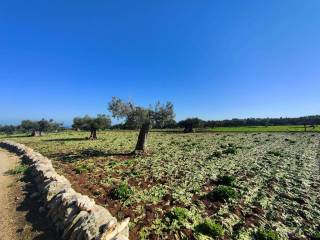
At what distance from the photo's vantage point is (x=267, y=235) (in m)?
9.70

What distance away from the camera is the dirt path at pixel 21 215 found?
10.5m

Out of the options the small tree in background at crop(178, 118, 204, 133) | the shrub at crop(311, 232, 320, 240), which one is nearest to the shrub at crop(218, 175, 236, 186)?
the shrub at crop(311, 232, 320, 240)

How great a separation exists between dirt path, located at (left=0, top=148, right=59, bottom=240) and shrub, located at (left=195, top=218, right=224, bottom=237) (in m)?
6.08

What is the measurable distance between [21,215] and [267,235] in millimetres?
11629

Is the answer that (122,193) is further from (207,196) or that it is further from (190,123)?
(190,123)

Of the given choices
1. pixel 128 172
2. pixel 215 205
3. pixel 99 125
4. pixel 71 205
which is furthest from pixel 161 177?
pixel 99 125

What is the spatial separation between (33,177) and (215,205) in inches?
571

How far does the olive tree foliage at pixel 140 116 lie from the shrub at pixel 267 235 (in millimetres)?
20144

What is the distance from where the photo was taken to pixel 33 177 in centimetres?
1927

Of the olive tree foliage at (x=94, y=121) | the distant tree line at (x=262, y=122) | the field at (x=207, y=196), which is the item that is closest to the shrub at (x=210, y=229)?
the field at (x=207, y=196)

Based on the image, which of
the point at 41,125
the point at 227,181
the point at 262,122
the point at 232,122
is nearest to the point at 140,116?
A: the point at 227,181

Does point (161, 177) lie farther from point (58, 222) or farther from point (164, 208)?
point (58, 222)

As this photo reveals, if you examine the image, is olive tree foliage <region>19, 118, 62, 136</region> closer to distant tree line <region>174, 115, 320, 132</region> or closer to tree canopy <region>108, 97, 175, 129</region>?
distant tree line <region>174, 115, 320, 132</region>

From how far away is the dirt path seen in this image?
34.3ft
